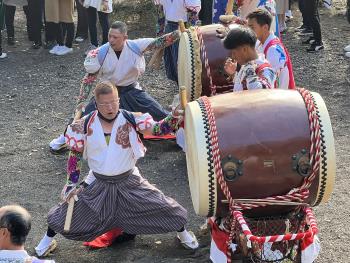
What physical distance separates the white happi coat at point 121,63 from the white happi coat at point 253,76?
1.51 meters

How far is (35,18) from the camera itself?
8.30 metres

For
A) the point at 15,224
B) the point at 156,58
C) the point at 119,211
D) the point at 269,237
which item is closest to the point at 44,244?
the point at 119,211

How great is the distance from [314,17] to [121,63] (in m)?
3.22

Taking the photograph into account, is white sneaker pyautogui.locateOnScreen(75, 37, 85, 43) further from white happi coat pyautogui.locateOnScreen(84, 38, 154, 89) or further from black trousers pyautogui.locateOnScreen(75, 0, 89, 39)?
white happi coat pyautogui.locateOnScreen(84, 38, 154, 89)

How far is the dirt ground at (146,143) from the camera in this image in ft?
14.1

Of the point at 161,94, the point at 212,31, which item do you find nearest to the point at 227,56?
the point at 212,31

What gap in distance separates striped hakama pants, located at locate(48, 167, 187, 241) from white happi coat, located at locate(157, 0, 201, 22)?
9.67ft

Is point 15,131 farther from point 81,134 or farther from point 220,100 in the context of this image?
point 220,100

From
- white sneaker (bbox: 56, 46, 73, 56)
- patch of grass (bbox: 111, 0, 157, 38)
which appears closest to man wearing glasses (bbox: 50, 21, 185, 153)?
white sneaker (bbox: 56, 46, 73, 56)

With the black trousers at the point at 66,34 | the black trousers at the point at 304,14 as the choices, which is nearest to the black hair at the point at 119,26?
the black trousers at the point at 66,34

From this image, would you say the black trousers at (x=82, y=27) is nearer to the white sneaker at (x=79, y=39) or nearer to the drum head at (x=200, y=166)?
the white sneaker at (x=79, y=39)

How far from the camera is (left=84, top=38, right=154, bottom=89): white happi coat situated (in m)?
5.39

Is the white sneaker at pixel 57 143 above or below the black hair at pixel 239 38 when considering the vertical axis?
below

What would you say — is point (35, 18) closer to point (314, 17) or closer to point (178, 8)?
point (178, 8)
